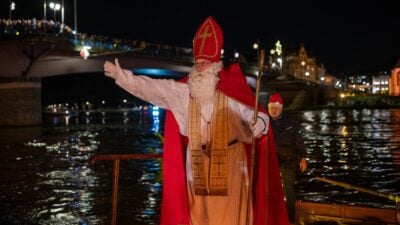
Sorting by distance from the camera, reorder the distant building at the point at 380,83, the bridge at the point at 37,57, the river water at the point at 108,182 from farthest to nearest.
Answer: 1. the distant building at the point at 380,83
2. the bridge at the point at 37,57
3. the river water at the point at 108,182

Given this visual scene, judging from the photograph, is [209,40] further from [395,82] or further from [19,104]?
[395,82]

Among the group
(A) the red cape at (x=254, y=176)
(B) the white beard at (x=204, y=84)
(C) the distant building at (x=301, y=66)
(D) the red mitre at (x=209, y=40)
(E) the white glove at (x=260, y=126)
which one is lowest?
(A) the red cape at (x=254, y=176)

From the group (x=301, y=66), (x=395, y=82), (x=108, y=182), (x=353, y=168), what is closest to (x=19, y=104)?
(x=108, y=182)

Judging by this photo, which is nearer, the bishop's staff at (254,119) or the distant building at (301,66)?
the bishop's staff at (254,119)

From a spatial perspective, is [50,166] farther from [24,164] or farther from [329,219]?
[329,219]

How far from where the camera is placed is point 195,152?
4.25 meters

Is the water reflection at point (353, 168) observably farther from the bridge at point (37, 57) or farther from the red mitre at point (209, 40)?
the bridge at point (37, 57)

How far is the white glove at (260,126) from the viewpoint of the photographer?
4.05m

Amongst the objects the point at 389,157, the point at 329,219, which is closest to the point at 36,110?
the point at 389,157

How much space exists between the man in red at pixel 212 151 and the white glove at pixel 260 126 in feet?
0.20

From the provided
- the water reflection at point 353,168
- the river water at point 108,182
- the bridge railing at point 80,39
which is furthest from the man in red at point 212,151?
the bridge railing at point 80,39

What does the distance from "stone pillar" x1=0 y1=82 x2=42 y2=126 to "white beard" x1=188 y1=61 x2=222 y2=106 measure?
45797mm

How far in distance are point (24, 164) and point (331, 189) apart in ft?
37.3

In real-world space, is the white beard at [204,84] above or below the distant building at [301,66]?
below
